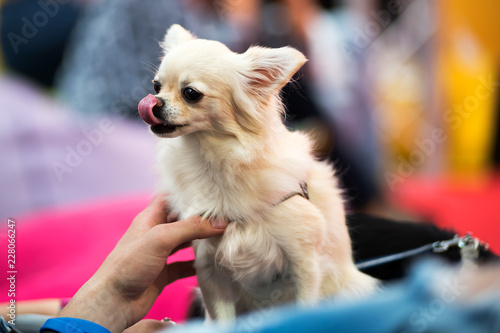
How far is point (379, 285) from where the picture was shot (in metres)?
0.87

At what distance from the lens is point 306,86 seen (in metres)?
1.64

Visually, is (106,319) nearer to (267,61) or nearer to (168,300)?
(168,300)

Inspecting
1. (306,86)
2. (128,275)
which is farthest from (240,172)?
(306,86)

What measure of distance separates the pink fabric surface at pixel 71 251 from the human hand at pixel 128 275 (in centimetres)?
15

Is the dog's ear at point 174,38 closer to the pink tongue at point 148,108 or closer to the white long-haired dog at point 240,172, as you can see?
the white long-haired dog at point 240,172

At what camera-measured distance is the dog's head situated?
2.24 ft

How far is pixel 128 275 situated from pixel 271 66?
40cm

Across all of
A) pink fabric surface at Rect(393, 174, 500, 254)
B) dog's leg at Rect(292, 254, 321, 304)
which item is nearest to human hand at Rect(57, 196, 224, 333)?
dog's leg at Rect(292, 254, 321, 304)

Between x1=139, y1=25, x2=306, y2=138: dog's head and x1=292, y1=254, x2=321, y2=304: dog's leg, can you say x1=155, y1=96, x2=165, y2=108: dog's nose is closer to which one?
x1=139, y1=25, x2=306, y2=138: dog's head

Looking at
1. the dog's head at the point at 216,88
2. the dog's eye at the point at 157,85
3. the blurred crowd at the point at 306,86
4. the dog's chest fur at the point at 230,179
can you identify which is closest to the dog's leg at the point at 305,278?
the dog's chest fur at the point at 230,179

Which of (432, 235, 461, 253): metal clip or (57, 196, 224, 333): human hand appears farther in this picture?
(432, 235, 461, 253): metal clip

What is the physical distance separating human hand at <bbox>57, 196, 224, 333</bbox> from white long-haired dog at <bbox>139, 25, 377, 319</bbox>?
0.03 metres

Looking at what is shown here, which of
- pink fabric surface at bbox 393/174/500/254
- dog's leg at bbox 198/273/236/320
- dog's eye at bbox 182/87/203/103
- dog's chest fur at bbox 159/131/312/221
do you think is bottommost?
pink fabric surface at bbox 393/174/500/254

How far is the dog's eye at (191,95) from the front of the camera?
694 mm
